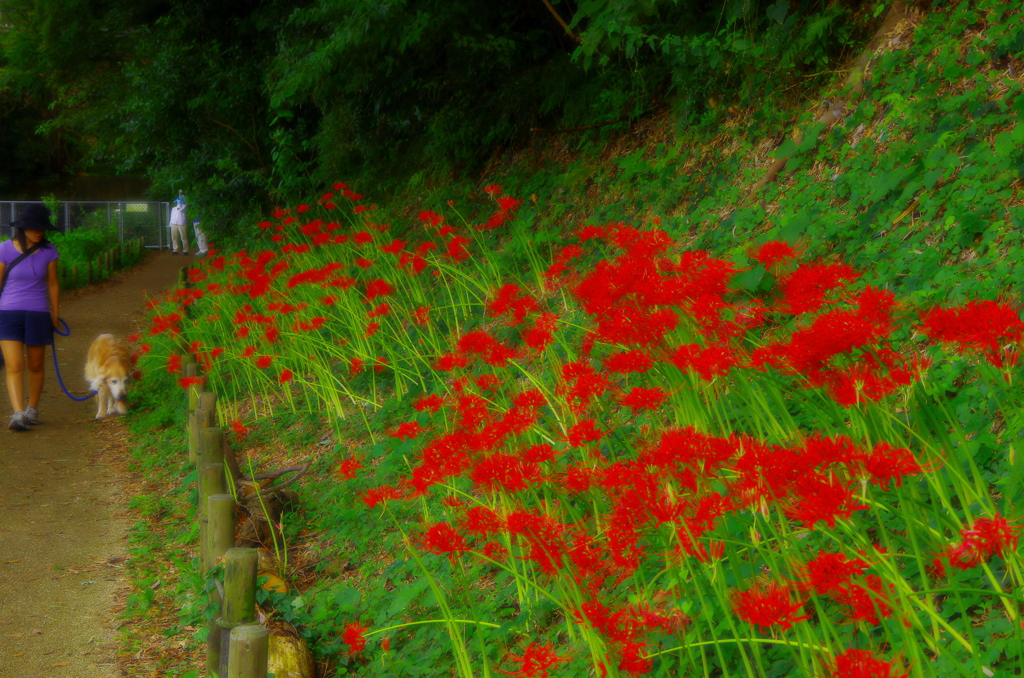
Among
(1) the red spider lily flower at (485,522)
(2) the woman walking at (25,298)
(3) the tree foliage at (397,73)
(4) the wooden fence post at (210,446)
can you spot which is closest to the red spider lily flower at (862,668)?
(1) the red spider lily flower at (485,522)

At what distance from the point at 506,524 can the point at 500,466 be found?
20cm

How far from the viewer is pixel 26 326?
22.3ft

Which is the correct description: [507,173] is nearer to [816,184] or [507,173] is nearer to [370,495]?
[816,184]

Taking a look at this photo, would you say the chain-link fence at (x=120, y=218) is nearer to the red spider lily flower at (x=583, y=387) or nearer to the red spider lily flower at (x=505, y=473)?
the red spider lily flower at (x=583, y=387)

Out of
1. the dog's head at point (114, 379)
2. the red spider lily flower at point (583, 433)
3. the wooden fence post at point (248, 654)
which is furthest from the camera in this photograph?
the dog's head at point (114, 379)

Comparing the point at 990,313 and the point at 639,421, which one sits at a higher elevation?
the point at 990,313

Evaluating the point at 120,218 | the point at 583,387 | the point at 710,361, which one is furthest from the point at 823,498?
the point at 120,218

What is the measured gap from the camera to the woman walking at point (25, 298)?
22.1ft

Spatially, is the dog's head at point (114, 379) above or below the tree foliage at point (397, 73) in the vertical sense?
below

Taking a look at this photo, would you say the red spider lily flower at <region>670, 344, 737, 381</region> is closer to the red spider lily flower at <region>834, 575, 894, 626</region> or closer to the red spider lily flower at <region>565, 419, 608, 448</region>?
the red spider lily flower at <region>565, 419, 608, 448</region>

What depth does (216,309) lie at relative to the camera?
8.14 m

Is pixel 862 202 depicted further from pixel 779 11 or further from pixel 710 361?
pixel 710 361

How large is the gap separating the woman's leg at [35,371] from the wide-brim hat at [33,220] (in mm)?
1002

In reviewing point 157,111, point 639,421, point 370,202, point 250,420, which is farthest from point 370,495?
point 157,111
